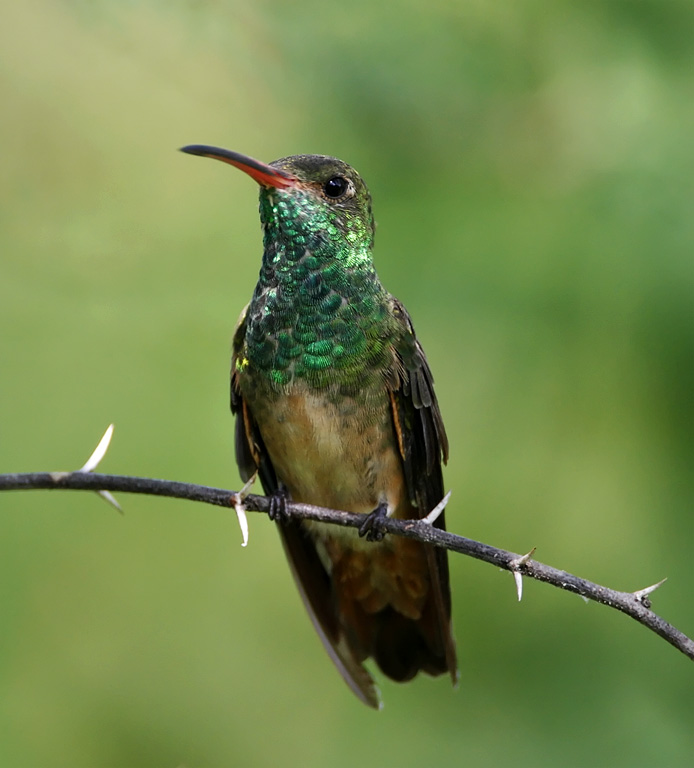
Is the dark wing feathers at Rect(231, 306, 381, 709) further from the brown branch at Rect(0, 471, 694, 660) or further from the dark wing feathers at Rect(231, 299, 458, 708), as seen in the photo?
the brown branch at Rect(0, 471, 694, 660)

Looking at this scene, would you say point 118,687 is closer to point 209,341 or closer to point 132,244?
point 209,341

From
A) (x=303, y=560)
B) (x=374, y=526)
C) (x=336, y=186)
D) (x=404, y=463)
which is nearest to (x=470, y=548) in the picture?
(x=374, y=526)

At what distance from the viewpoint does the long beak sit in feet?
9.53

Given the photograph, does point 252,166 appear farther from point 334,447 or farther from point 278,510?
point 278,510

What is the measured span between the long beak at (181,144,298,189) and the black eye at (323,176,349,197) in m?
0.15

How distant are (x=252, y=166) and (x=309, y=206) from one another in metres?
0.36

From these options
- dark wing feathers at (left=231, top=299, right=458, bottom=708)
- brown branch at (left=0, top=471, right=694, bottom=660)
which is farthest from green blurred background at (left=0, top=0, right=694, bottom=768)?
brown branch at (left=0, top=471, right=694, bottom=660)

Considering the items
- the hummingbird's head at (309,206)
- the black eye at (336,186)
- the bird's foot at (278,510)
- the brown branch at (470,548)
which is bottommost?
the brown branch at (470,548)

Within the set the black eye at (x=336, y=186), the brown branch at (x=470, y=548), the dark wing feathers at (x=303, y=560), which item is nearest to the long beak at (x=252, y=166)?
the black eye at (x=336, y=186)

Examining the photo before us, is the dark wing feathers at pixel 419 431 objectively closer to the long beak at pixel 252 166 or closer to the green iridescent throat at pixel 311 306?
the green iridescent throat at pixel 311 306

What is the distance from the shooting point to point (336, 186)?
142 inches

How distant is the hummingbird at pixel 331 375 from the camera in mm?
3488

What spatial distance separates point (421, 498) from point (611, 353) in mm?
1106

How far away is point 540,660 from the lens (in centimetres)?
427
